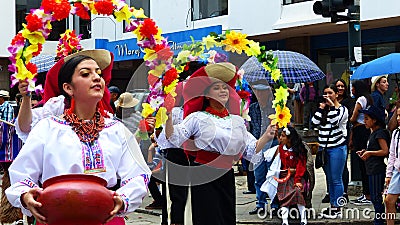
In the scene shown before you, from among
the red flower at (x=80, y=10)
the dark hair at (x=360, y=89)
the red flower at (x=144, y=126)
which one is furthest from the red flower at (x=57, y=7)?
the dark hair at (x=360, y=89)

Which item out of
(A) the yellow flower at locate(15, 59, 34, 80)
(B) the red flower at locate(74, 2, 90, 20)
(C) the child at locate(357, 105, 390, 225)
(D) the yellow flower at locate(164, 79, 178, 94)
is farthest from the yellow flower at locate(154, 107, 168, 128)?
(C) the child at locate(357, 105, 390, 225)

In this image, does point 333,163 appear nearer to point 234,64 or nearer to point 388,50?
point 234,64

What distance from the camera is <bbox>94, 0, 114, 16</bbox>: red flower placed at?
16.7 ft

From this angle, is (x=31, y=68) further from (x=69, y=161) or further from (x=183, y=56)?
(x=183, y=56)

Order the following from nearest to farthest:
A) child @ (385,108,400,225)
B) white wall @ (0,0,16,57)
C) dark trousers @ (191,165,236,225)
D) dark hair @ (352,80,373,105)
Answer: dark trousers @ (191,165,236,225) < child @ (385,108,400,225) < dark hair @ (352,80,373,105) < white wall @ (0,0,16,57)

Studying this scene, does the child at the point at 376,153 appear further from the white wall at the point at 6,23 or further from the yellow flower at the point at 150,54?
the white wall at the point at 6,23

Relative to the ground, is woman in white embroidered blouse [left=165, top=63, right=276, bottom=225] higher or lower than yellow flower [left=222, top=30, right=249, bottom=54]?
lower

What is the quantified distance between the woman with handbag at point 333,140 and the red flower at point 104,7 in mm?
4794

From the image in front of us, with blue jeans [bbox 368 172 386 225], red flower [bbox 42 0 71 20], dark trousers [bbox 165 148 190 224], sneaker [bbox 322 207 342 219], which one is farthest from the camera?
sneaker [bbox 322 207 342 219]

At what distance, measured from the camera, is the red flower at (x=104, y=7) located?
509 centimetres

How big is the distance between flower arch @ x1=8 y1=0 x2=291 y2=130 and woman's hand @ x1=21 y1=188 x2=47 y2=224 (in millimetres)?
1183

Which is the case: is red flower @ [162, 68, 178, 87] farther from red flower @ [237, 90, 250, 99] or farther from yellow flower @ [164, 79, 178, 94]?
red flower @ [237, 90, 250, 99]

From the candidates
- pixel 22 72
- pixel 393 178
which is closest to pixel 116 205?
pixel 22 72

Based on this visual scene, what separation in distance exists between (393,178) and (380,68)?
2.68 metres
